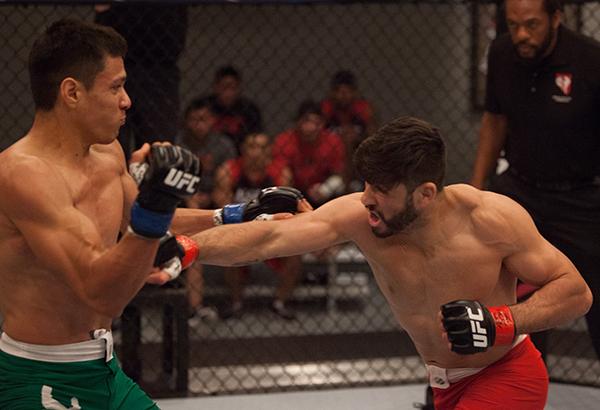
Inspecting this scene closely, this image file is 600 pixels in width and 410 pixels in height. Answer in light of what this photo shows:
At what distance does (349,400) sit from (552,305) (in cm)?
154

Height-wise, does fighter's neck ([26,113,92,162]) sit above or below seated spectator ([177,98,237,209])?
above

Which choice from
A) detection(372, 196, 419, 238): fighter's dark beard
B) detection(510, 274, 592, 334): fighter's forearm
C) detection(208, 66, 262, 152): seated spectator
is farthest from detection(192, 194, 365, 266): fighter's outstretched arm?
detection(208, 66, 262, 152): seated spectator

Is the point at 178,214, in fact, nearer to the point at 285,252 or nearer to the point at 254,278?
the point at 285,252

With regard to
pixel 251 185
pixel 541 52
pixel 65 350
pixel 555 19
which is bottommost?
pixel 251 185

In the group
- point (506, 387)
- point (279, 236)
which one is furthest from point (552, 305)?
point (279, 236)

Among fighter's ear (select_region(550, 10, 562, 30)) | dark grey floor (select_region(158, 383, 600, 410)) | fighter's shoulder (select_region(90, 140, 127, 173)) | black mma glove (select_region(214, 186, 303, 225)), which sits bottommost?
dark grey floor (select_region(158, 383, 600, 410))

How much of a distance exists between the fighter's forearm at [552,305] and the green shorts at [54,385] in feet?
3.08

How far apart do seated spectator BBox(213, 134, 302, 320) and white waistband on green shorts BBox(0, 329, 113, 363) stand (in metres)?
2.78

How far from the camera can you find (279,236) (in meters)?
2.54

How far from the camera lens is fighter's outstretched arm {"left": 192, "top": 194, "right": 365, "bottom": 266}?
2.48 m

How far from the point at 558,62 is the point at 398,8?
2.59 metres

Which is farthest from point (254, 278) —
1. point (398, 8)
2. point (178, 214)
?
point (178, 214)

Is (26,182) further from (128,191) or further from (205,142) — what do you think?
(205,142)

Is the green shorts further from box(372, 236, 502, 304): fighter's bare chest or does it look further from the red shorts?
the red shorts
